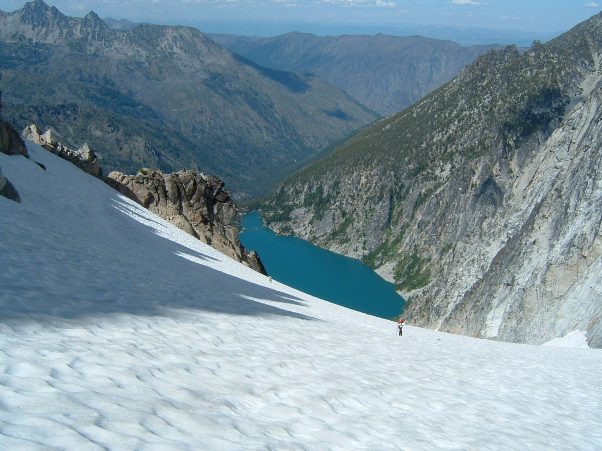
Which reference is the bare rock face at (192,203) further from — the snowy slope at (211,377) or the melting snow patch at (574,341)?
the snowy slope at (211,377)

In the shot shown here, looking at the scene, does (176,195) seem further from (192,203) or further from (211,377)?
(211,377)

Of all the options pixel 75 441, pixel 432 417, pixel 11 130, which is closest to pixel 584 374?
pixel 432 417

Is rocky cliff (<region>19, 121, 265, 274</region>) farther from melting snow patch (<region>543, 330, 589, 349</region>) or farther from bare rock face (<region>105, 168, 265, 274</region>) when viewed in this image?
melting snow patch (<region>543, 330, 589, 349</region>)

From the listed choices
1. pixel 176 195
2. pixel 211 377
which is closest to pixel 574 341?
pixel 211 377

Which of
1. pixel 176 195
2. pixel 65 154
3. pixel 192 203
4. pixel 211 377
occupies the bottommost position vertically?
pixel 211 377

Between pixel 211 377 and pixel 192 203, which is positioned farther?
pixel 192 203

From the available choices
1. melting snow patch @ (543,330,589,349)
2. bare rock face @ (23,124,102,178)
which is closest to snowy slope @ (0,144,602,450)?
melting snow patch @ (543,330,589,349)

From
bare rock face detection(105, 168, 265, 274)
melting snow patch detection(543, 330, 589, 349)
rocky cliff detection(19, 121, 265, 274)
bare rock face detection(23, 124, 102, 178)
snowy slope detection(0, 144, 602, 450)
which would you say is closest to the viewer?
snowy slope detection(0, 144, 602, 450)
